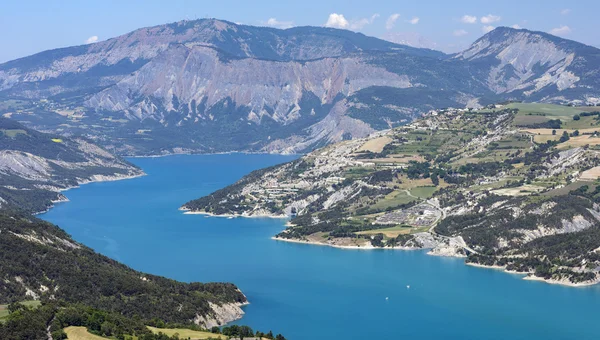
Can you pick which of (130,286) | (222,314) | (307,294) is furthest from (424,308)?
(130,286)

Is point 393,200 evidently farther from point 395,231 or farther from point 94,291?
point 94,291

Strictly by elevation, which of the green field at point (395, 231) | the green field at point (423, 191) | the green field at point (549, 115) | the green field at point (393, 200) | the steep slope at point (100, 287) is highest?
the green field at point (549, 115)

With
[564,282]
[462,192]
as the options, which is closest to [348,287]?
[564,282]

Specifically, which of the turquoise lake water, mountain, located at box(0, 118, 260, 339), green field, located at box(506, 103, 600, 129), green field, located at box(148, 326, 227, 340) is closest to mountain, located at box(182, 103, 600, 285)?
green field, located at box(506, 103, 600, 129)

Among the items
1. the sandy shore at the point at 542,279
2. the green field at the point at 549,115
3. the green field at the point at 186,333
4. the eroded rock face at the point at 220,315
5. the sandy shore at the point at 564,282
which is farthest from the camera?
the green field at the point at 549,115

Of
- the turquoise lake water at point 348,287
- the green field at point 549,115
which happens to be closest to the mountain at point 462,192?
the green field at point 549,115

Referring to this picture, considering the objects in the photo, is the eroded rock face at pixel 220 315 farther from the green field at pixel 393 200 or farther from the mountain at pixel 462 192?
the green field at pixel 393 200

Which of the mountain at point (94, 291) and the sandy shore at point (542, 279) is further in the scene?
the sandy shore at point (542, 279)
